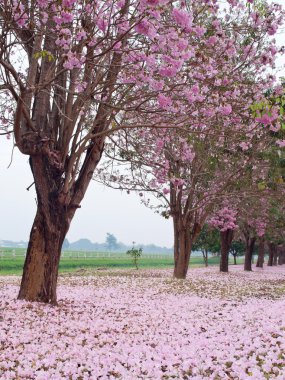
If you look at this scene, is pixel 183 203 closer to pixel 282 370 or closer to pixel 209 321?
pixel 209 321

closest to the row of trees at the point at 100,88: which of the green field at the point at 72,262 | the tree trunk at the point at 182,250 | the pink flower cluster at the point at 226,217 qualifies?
the tree trunk at the point at 182,250

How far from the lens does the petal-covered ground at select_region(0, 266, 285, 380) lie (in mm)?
6738

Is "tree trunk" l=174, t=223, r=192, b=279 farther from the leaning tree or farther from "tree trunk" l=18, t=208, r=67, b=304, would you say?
"tree trunk" l=18, t=208, r=67, b=304

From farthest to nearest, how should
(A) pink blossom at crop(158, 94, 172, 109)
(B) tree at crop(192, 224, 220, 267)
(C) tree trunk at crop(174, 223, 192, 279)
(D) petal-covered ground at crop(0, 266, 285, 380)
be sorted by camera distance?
(B) tree at crop(192, 224, 220, 267)
(C) tree trunk at crop(174, 223, 192, 279)
(A) pink blossom at crop(158, 94, 172, 109)
(D) petal-covered ground at crop(0, 266, 285, 380)

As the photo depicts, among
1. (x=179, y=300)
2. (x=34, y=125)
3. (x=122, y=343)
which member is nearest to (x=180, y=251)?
(x=179, y=300)

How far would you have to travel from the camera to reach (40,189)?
38.9ft

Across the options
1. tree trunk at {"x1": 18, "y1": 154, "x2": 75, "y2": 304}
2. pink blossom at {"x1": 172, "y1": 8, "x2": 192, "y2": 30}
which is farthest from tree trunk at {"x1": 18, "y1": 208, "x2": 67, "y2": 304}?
pink blossom at {"x1": 172, "y1": 8, "x2": 192, "y2": 30}

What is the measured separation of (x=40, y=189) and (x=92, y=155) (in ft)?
6.98

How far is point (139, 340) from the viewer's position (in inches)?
344

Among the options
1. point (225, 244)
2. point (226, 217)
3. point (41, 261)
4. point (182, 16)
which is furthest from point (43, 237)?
point (225, 244)

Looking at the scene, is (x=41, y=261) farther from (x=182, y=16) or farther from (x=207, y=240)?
(x=207, y=240)

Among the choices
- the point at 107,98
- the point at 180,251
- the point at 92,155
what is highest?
the point at 107,98

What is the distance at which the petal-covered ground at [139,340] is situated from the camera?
6738mm

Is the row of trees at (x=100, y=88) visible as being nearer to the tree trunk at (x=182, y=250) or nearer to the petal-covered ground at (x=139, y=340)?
the petal-covered ground at (x=139, y=340)
